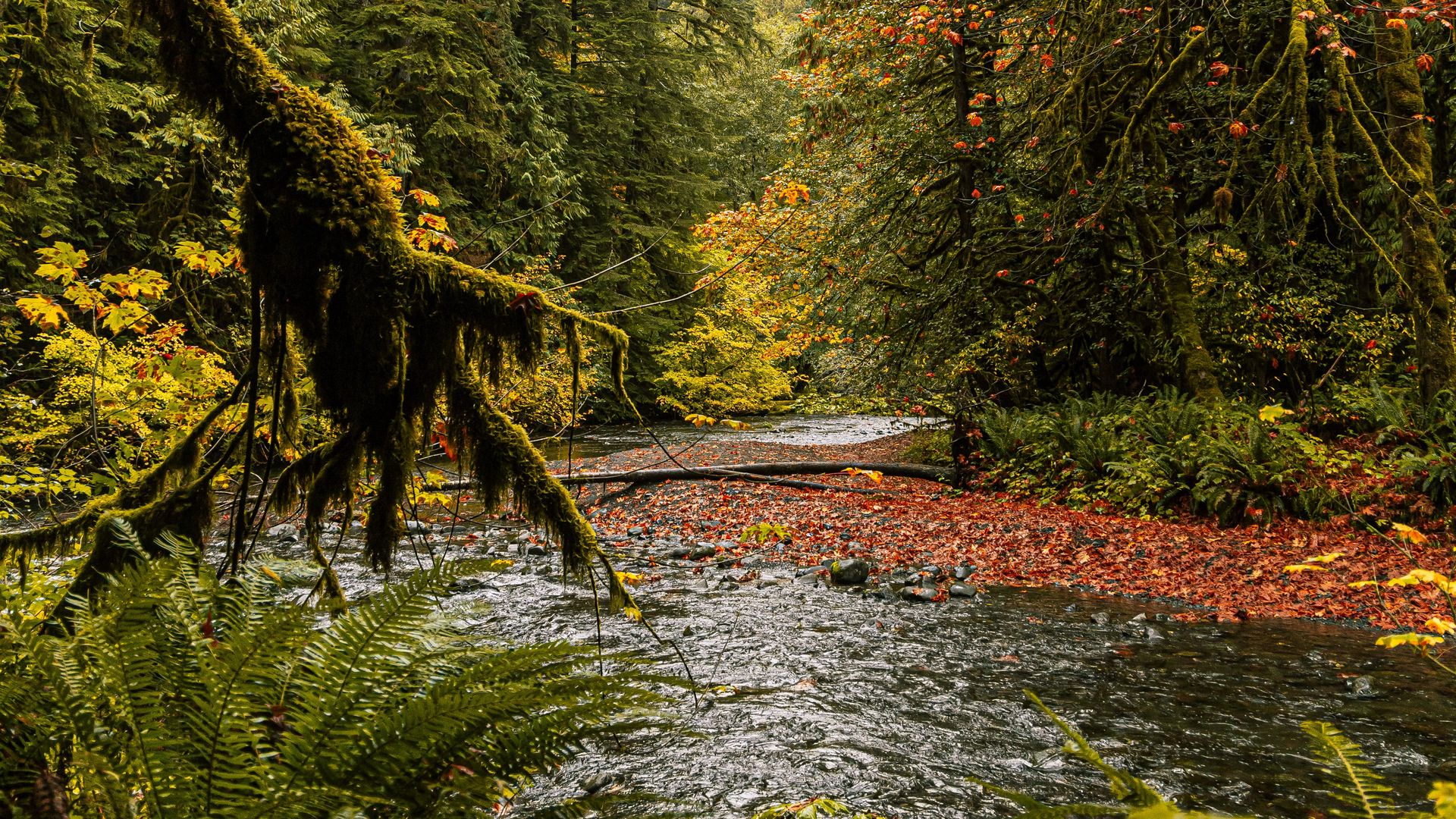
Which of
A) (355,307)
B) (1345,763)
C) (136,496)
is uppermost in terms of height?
(355,307)

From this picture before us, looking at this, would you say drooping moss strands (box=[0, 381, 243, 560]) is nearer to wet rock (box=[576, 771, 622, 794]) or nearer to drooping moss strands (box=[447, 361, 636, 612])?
drooping moss strands (box=[447, 361, 636, 612])

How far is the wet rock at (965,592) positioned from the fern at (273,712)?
6.63m

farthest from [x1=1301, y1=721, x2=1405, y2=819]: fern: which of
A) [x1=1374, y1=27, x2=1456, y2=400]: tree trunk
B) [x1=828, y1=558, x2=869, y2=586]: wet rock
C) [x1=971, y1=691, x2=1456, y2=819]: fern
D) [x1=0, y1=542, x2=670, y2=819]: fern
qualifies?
[x1=1374, y1=27, x2=1456, y2=400]: tree trunk

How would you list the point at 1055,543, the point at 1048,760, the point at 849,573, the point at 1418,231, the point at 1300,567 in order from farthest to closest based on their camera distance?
the point at 1055,543
the point at 849,573
the point at 1418,231
the point at 1048,760
the point at 1300,567

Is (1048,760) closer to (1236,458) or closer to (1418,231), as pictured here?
(1236,458)

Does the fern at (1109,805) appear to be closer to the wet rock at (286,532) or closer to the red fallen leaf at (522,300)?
the red fallen leaf at (522,300)

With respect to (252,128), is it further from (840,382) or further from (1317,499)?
(840,382)

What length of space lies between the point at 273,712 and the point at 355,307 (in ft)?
4.15

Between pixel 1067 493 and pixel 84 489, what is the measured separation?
34.9 ft

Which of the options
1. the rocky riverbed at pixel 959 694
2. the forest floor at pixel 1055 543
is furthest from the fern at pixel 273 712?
the forest floor at pixel 1055 543

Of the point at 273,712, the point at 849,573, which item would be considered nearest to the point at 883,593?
the point at 849,573

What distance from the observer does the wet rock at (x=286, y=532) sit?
1054 centimetres

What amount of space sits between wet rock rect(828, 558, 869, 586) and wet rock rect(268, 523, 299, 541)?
714 cm

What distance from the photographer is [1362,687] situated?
5.22 metres
